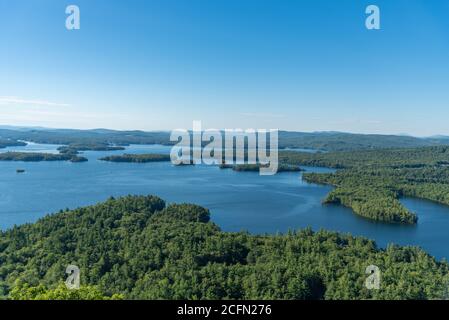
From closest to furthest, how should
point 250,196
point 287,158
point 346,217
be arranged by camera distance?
point 346,217 → point 250,196 → point 287,158

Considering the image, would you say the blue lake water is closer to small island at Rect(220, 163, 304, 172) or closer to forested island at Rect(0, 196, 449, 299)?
small island at Rect(220, 163, 304, 172)

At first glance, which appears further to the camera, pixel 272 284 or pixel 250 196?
pixel 250 196

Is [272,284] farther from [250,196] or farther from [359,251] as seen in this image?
[250,196]

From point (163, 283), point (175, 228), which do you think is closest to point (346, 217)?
point (175, 228)

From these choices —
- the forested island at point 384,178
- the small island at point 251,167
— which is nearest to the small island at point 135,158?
the small island at point 251,167

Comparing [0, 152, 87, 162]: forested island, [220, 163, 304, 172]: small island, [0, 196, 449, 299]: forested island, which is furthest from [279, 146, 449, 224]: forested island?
[0, 152, 87, 162]: forested island
